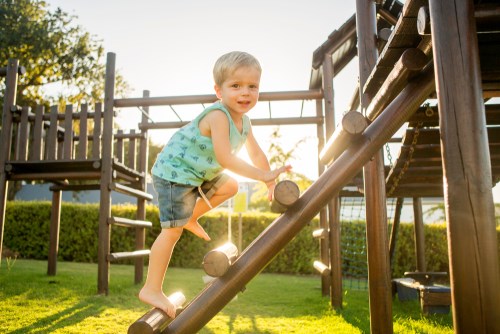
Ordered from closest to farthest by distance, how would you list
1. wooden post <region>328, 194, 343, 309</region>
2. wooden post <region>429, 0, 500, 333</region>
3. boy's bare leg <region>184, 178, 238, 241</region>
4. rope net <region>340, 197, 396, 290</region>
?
wooden post <region>429, 0, 500, 333</region>
boy's bare leg <region>184, 178, 238, 241</region>
wooden post <region>328, 194, 343, 309</region>
rope net <region>340, 197, 396, 290</region>

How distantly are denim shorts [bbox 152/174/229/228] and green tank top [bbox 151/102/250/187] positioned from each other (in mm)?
32

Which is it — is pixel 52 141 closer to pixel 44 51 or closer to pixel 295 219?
pixel 295 219

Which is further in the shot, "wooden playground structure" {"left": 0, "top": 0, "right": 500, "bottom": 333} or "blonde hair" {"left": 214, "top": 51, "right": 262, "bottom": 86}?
"blonde hair" {"left": 214, "top": 51, "right": 262, "bottom": 86}

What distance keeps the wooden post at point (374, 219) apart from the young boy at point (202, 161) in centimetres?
93

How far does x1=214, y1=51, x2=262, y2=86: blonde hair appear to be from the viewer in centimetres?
201

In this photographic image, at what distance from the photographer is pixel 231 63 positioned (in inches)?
79.4

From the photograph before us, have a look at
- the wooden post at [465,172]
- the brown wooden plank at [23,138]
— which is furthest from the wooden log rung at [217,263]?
the brown wooden plank at [23,138]

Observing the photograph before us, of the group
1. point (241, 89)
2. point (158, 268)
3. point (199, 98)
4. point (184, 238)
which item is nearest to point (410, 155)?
point (241, 89)

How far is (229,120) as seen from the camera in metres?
2.06

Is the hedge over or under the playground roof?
under

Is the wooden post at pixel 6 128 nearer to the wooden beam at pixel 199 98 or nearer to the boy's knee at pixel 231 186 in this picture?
the wooden beam at pixel 199 98

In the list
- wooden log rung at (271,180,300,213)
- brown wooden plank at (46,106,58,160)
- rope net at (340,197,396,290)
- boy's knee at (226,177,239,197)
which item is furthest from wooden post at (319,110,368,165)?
rope net at (340,197,396,290)

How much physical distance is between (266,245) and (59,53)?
20127 mm

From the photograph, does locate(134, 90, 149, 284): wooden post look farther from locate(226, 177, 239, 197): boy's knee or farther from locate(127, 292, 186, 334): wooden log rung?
locate(127, 292, 186, 334): wooden log rung
